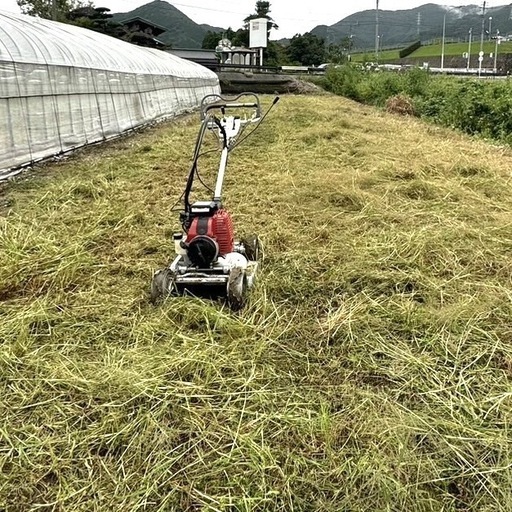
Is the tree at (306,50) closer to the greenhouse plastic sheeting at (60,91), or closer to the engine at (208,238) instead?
the greenhouse plastic sheeting at (60,91)

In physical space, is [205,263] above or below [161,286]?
above

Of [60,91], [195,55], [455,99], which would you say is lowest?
[455,99]

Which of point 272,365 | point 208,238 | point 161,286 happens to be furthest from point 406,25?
point 272,365

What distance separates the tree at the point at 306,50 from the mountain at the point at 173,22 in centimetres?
4616

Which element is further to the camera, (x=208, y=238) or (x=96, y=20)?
(x=96, y=20)

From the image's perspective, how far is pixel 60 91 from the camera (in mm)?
7809

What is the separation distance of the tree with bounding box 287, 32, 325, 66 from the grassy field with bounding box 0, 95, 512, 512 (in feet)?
159

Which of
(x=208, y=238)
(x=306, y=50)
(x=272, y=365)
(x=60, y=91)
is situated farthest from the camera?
(x=306, y=50)

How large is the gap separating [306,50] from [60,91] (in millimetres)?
46472

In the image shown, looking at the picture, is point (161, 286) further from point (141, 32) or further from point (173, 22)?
point (173, 22)

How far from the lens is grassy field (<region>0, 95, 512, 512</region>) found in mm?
1770

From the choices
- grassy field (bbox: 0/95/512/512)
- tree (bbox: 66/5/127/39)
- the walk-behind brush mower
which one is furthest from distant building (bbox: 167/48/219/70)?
the walk-behind brush mower

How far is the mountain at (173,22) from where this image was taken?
315 ft

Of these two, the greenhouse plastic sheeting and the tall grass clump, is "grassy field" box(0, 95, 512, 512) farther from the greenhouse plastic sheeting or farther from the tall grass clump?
the tall grass clump
